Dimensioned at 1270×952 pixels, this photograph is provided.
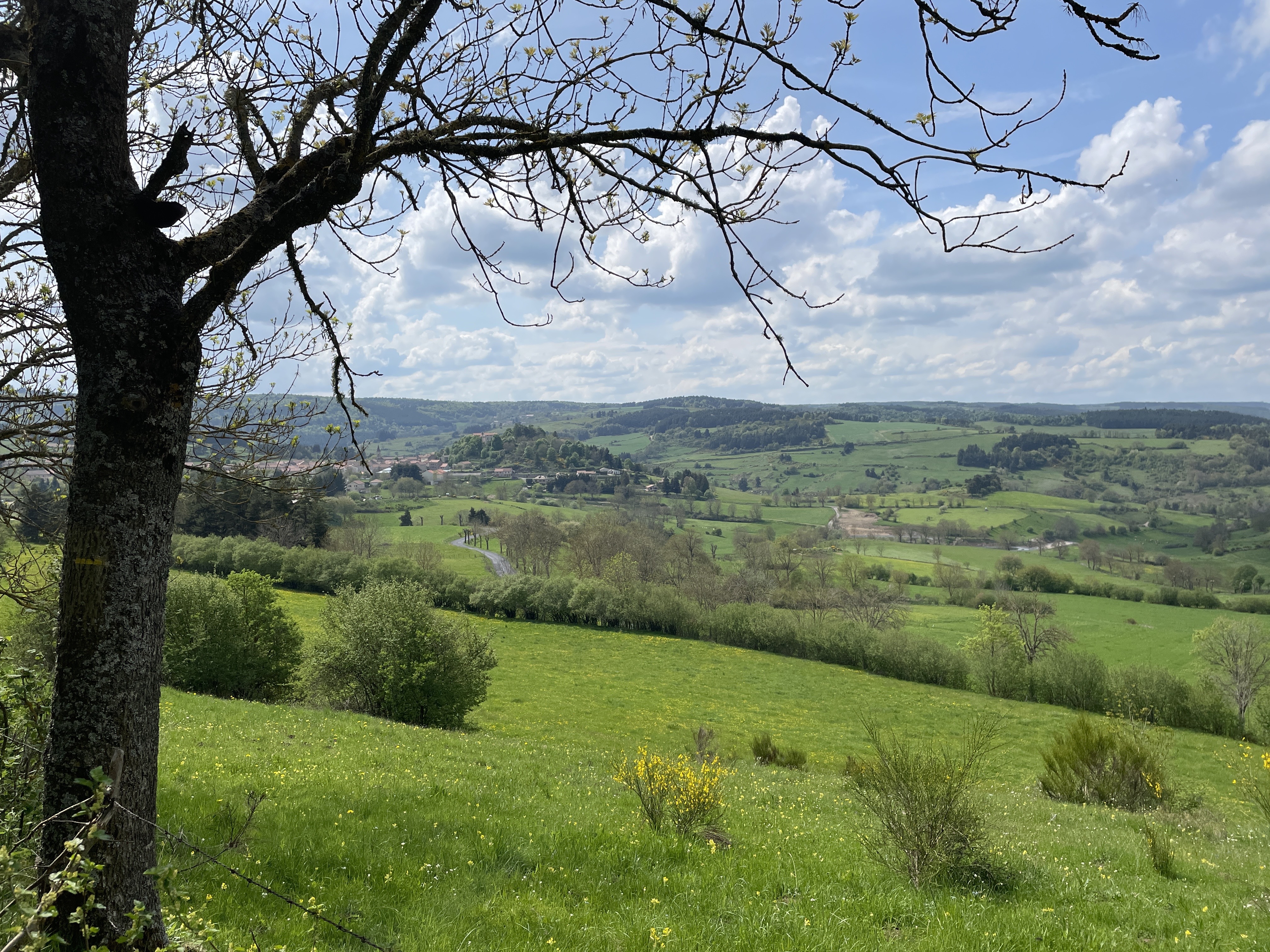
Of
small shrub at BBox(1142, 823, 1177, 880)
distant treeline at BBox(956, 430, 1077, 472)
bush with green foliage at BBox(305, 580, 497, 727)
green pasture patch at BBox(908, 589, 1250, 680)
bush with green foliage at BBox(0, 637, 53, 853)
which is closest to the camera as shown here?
bush with green foliage at BBox(0, 637, 53, 853)

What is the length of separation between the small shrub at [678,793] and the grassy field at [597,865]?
355 millimetres

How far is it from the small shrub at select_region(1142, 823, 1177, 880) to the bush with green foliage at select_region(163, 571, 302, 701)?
24.9 m

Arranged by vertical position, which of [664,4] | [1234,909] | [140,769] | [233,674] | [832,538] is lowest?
[832,538]

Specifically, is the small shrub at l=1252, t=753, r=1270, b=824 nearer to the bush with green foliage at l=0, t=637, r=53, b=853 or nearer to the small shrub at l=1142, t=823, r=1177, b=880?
the small shrub at l=1142, t=823, r=1177, b=880

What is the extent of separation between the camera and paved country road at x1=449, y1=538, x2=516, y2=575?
75375 millimetres

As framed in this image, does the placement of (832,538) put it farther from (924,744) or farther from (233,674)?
(924,744)

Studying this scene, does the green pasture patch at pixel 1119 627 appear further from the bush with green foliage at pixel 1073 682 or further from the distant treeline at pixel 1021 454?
the distant treeline at pixel 1021 454

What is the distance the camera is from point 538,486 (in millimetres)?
149875

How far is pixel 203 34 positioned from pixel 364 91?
7.90 ft

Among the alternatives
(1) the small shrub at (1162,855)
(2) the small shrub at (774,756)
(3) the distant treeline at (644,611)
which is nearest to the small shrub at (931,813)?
(1) the small shrub at (1162,855)

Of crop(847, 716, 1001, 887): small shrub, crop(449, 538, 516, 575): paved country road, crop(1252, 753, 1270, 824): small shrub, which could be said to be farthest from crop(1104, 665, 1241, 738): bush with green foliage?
crop(449, 538, 516, 575): paved country road

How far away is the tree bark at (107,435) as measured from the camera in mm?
2752

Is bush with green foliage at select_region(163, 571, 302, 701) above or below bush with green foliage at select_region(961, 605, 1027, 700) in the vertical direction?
above

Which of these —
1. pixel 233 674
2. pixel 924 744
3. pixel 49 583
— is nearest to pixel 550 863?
pixel 924 744
